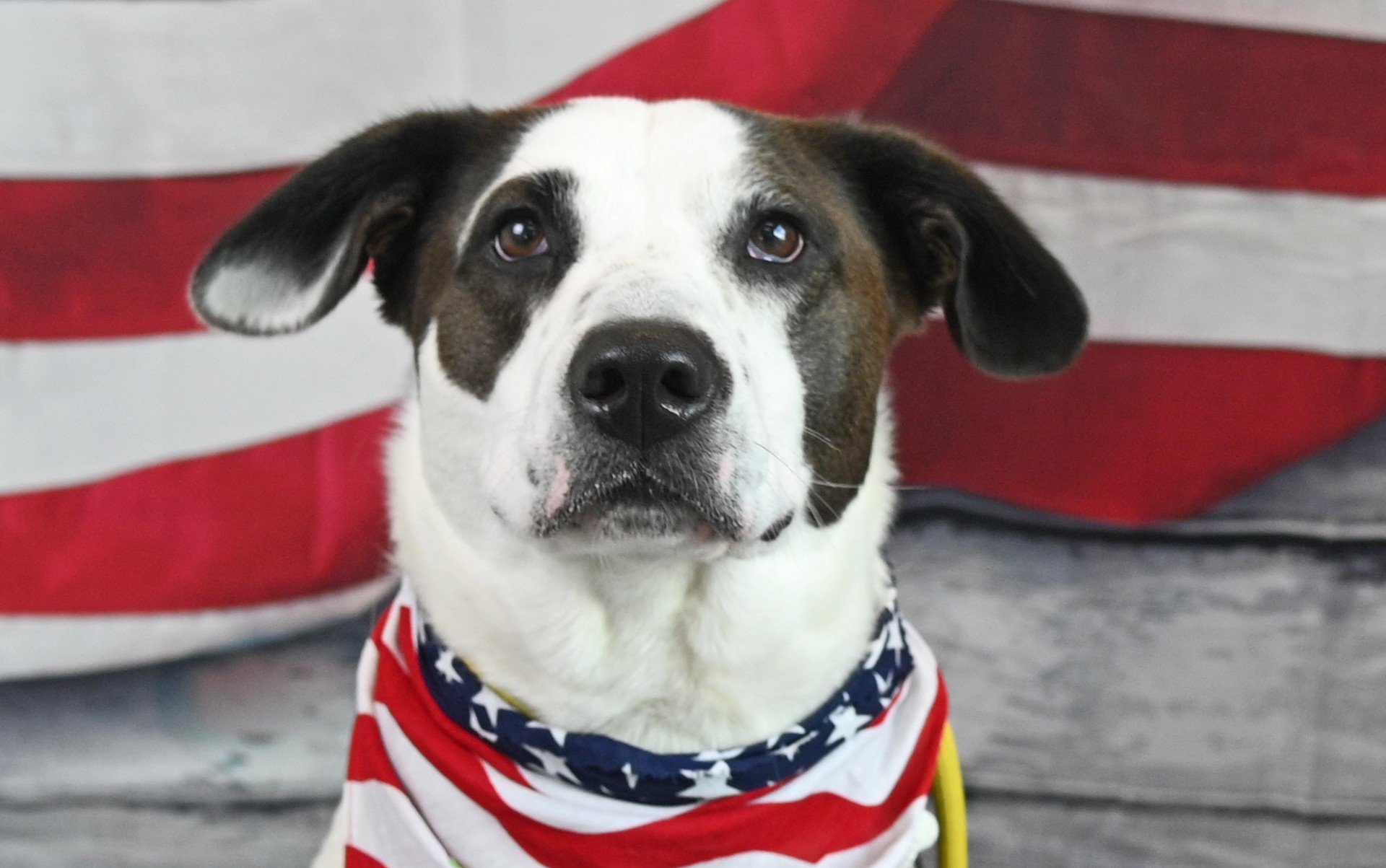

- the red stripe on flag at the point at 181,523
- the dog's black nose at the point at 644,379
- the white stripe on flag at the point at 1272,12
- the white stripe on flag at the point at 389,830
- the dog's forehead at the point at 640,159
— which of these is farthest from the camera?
the red stripe on flag at the point at 181,523

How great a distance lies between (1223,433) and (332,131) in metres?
1.88

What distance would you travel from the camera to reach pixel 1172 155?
241 cm

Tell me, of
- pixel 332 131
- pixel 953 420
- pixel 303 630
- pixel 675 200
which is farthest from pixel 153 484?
pixel 953 420

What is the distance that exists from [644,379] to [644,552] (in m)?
0.25

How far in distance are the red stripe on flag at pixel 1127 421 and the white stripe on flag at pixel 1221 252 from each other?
0.07 meters

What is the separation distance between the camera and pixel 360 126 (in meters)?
2.42

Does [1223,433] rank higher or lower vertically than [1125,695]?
higher

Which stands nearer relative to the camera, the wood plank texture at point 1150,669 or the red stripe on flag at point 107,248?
the red stripe on flag at point 107,248

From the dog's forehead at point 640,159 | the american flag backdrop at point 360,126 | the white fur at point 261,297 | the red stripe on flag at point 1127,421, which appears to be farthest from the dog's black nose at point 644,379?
the red stripe on flag at point 1127,421

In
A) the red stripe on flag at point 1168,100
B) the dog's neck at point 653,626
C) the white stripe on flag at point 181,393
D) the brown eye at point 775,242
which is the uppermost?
the brown eye at point 775,242

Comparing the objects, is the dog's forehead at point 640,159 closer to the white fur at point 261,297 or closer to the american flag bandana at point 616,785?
the white fur at point 261,297

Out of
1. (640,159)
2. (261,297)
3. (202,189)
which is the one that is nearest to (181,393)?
(202,189)

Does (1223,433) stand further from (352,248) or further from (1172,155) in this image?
(352,248)

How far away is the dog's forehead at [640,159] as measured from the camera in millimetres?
1580
